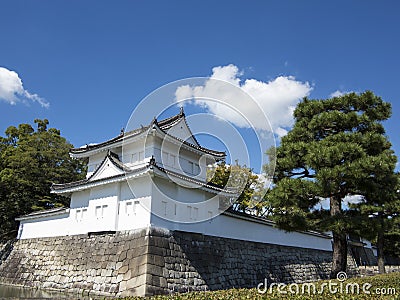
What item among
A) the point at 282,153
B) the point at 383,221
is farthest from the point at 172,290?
the point at 383,221

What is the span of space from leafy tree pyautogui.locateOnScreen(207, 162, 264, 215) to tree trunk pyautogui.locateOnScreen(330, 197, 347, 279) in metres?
9.00

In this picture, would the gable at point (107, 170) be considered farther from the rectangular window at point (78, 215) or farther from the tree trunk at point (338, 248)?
the tree trunk at point (338, 248)

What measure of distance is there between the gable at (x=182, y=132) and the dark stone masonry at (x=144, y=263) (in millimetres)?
4798

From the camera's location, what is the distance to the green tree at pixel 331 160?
9312 millimetres

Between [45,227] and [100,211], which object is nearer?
[100,211]

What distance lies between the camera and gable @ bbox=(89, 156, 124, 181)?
12.6 metres

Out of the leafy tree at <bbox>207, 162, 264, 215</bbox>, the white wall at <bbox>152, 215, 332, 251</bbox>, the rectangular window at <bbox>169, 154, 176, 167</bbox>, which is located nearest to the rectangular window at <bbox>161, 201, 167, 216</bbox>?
the white wall at <bbox>152, 215, 332, 251</bbox>

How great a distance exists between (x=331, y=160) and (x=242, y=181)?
1188cm

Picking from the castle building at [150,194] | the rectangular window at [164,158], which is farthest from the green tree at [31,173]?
the rectangular window at [164,158]

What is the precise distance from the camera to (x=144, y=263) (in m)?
10.1

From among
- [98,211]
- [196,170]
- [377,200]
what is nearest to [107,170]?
[98,211]

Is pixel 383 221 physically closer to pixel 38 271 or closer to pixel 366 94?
pixel 366 94

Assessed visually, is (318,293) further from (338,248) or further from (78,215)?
(78,215)

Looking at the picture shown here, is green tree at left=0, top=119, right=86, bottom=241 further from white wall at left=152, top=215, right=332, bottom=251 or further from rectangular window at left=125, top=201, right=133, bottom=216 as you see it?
white wall at left=152, top=215, right=332, bottom=251
